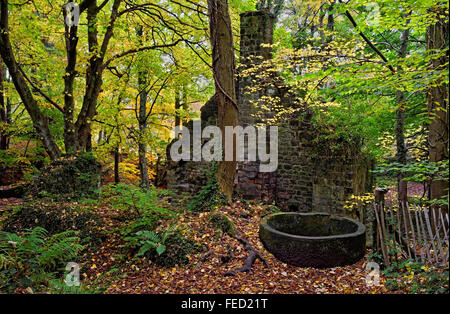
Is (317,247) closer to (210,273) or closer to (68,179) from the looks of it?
(210,273)

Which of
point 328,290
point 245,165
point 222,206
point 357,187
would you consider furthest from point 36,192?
point 357,187

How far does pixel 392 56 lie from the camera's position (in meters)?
8.45

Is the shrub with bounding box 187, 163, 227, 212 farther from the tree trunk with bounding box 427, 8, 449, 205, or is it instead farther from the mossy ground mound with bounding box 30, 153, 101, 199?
the tree trunk with bounding box 427, 8, 449, 205

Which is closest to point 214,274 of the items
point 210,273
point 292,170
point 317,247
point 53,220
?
point 210,273

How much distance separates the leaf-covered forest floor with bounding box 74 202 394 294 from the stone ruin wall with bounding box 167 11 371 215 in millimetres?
3393

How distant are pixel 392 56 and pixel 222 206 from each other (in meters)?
7.62

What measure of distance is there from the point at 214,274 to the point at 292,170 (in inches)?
221

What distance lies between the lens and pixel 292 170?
873 centimetres

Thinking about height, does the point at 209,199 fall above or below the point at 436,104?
below

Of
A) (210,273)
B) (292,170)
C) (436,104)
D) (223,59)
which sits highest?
(223,59)

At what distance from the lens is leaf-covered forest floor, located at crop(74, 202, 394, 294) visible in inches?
138

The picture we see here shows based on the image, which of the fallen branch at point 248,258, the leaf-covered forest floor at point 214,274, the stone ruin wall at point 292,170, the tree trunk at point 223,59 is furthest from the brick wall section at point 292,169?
the fallen branch at point 248,258

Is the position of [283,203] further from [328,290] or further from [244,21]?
[244,21]

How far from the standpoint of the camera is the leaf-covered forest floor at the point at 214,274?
3.50 metres
